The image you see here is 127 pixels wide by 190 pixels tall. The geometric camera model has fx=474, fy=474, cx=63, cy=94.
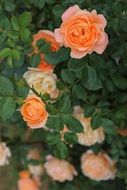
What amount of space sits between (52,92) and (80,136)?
0.81 feet

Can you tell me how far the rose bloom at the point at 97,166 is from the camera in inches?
57.4

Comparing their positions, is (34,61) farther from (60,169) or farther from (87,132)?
(60,169)

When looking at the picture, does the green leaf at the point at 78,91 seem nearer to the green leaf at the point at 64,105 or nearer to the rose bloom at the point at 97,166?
the green leaf at the point at 64,105

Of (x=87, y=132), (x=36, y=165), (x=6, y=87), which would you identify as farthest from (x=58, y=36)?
(x=36, y=165)

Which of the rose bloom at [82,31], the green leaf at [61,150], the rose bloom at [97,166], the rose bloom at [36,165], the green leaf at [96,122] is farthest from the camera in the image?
the rose bloom at [36,165]

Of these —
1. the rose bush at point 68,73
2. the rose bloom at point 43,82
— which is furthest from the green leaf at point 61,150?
the rose bloom at point 43,82

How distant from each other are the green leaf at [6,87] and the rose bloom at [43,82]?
0.22ft

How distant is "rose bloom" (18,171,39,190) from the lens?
1.66 meters

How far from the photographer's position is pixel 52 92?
44.7 inches

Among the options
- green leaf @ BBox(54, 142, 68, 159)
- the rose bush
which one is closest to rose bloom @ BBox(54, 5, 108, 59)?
the rose bush

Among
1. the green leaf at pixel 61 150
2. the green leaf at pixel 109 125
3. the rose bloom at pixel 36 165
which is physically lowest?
the rose bloom at pixel 36 165

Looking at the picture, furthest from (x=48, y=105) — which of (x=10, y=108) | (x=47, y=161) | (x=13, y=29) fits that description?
(x=47, y=161)

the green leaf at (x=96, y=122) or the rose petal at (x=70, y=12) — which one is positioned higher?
the rose petal at (x=70, y=12)

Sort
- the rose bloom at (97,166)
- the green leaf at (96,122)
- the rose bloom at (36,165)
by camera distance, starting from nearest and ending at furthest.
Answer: the green leaf at (96,122)
the rose bloom at (97,166)
the rose bloom at (36,165)
